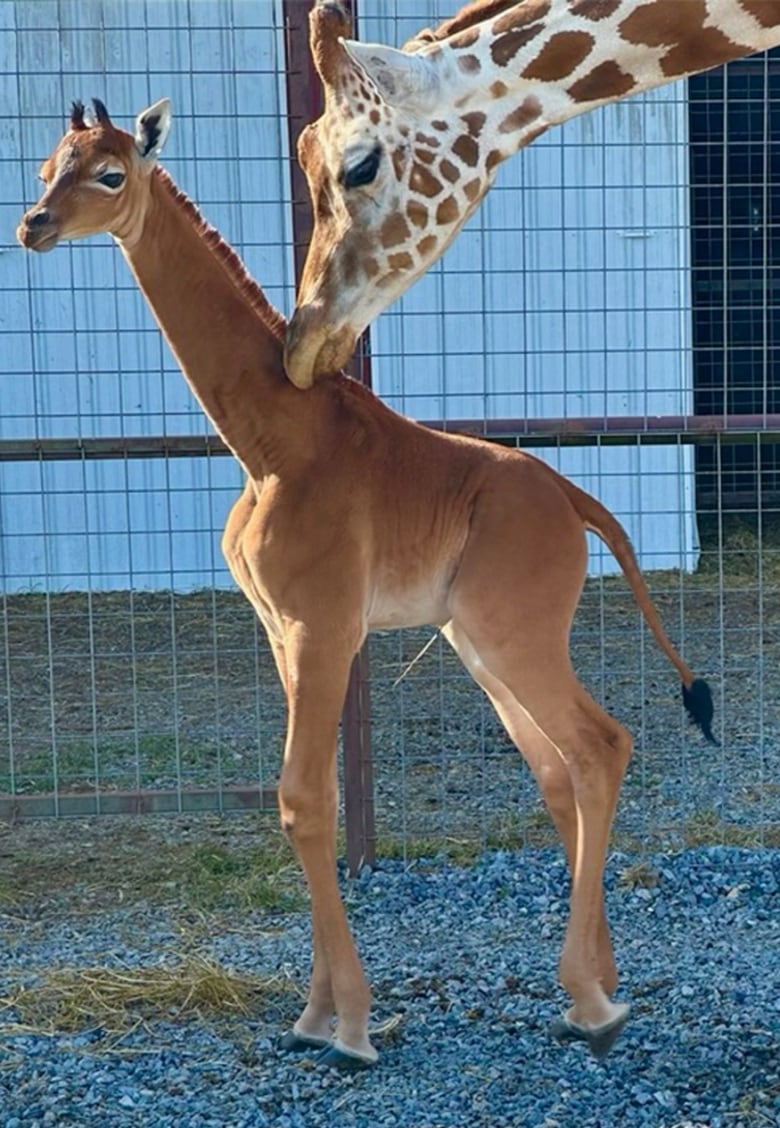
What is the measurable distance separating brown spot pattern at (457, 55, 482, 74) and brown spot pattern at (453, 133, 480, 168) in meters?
0.14

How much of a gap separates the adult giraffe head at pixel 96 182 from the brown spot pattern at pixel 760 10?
1576 millimetres

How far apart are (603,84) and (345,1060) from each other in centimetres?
244

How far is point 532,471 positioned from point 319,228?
1021mm

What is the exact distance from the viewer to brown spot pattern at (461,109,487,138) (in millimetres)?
3385

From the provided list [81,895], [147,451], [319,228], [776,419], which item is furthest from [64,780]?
[319,228]

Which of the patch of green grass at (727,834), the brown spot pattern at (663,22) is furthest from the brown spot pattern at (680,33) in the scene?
the patch of green grass at (727,834)

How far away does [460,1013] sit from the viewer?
4.18 meters

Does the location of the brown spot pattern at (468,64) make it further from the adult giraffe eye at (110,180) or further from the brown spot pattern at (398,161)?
the adult giraffe eye at (110,180)

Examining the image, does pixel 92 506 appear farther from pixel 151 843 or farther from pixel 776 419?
pixel 776 419

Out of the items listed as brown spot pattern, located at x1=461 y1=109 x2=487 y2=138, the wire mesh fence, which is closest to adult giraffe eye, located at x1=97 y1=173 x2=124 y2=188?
Result: brown spot pattern, located at x1=461 y1=109 x2=487 y2=138

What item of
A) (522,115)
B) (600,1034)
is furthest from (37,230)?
(600,1034)

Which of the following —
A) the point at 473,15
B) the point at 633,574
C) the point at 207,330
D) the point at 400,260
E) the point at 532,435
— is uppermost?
the point at 473,15

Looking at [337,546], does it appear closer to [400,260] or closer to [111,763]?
[400,260]

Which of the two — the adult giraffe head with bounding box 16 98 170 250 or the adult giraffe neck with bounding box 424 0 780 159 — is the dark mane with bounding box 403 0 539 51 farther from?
the adult giraffe head with bounding box 16 98 170 250
